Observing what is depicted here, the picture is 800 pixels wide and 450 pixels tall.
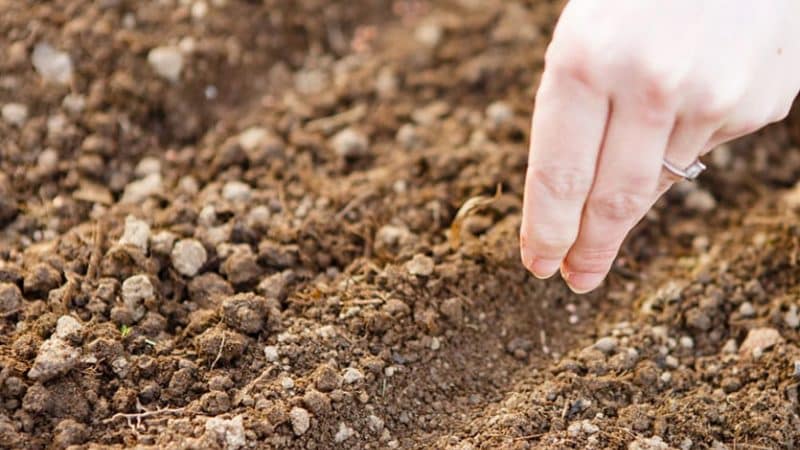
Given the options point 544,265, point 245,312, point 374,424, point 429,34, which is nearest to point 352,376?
point 374,424

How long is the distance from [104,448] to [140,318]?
0.83ft

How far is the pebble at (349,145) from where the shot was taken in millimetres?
2033

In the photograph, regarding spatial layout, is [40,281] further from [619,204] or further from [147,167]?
[619,204]

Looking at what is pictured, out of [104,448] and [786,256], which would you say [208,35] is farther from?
[786,256]

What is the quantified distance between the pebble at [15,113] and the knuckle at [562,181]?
1.09 meters

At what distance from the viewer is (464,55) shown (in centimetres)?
228

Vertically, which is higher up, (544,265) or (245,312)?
(544,265)

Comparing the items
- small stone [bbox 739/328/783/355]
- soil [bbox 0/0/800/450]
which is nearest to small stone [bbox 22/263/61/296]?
soil [bbox 0/0/800/450]

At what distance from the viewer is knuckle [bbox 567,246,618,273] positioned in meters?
1.44

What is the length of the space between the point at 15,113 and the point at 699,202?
141cm

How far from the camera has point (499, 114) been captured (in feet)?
6.96

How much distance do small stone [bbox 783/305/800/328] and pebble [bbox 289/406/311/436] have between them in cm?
90

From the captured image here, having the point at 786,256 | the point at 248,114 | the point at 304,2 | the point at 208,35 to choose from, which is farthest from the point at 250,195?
the point at 786,256

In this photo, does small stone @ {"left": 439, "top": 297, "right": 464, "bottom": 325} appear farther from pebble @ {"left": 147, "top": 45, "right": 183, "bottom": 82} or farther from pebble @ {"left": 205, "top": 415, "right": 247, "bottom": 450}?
pebble @ {"left": 147, "top": 45, "right": 183, "bottom": 82}
